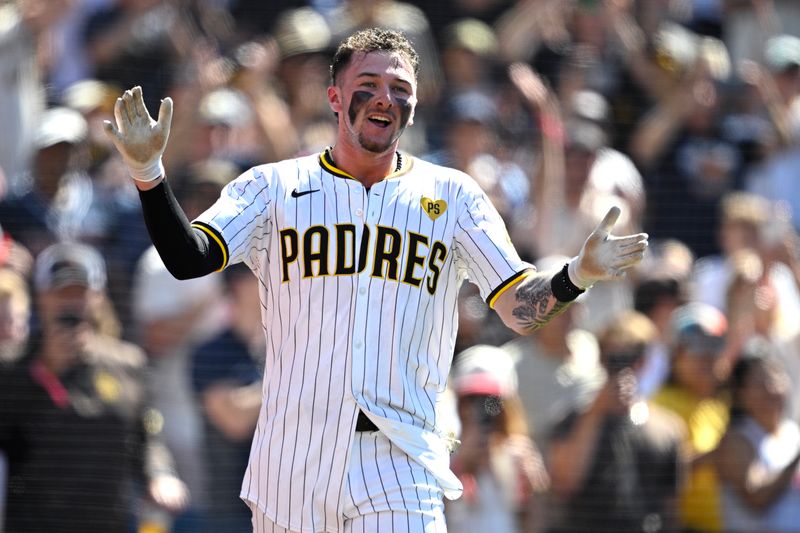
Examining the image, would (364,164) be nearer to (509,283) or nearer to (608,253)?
(509,283)

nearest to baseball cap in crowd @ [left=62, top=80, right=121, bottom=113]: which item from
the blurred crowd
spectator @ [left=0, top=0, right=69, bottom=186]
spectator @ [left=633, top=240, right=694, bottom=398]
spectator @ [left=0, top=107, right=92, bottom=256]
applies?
the blurred crowd

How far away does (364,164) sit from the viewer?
413 centimetres

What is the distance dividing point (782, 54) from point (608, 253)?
582 cm

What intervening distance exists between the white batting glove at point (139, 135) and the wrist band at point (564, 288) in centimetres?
112

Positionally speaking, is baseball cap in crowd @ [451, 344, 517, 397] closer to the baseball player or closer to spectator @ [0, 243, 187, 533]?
spectator @ [0, 243, 187, 533]

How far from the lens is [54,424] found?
21.2 feet

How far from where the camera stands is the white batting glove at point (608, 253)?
A: 373 cm

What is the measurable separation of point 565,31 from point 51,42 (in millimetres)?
3381

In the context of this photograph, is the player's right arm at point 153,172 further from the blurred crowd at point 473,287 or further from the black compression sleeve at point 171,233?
the blurred crowd at point 473,287

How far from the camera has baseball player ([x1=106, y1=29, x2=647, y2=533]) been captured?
149 inches

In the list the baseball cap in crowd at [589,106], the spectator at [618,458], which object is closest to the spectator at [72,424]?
the spectator at [618,458]

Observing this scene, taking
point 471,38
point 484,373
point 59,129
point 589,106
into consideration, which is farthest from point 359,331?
point 471,38

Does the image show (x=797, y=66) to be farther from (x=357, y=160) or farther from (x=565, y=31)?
(x=357, y=160)

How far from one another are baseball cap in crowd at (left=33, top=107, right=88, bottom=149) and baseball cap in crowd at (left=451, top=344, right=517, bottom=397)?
7.65 feet
